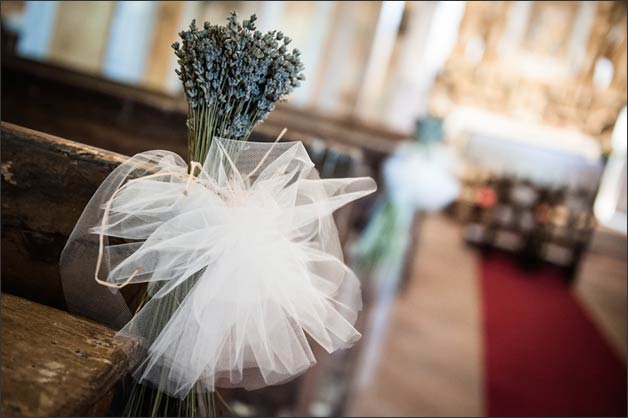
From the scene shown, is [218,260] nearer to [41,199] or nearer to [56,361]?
[56,361]

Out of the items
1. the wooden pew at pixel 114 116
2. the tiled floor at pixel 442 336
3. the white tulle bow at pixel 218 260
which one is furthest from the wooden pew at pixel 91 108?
the tiled floor at pixel 442 336

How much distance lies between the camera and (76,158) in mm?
1015

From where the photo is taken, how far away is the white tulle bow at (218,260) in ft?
2.77

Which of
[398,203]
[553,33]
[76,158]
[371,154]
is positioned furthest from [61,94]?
[553,33]

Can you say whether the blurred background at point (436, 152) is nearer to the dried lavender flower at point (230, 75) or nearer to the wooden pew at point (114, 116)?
the wooden pew at point (114, 116)

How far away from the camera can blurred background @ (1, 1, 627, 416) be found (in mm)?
1944

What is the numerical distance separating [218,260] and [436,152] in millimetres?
3662

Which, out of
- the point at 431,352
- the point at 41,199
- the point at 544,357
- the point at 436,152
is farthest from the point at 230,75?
the point at 436,152

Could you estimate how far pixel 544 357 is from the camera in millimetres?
3555

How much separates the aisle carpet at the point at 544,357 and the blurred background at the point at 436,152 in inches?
0.7

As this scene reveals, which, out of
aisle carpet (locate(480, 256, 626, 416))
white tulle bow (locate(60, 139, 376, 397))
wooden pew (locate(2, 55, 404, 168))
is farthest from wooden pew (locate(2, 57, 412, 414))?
aisle carpet (locate(480, 256, 626, 416))

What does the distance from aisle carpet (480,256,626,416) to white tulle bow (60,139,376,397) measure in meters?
2.16

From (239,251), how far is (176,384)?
262 mm

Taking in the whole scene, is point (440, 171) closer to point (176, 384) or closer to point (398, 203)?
point (398, 203)
